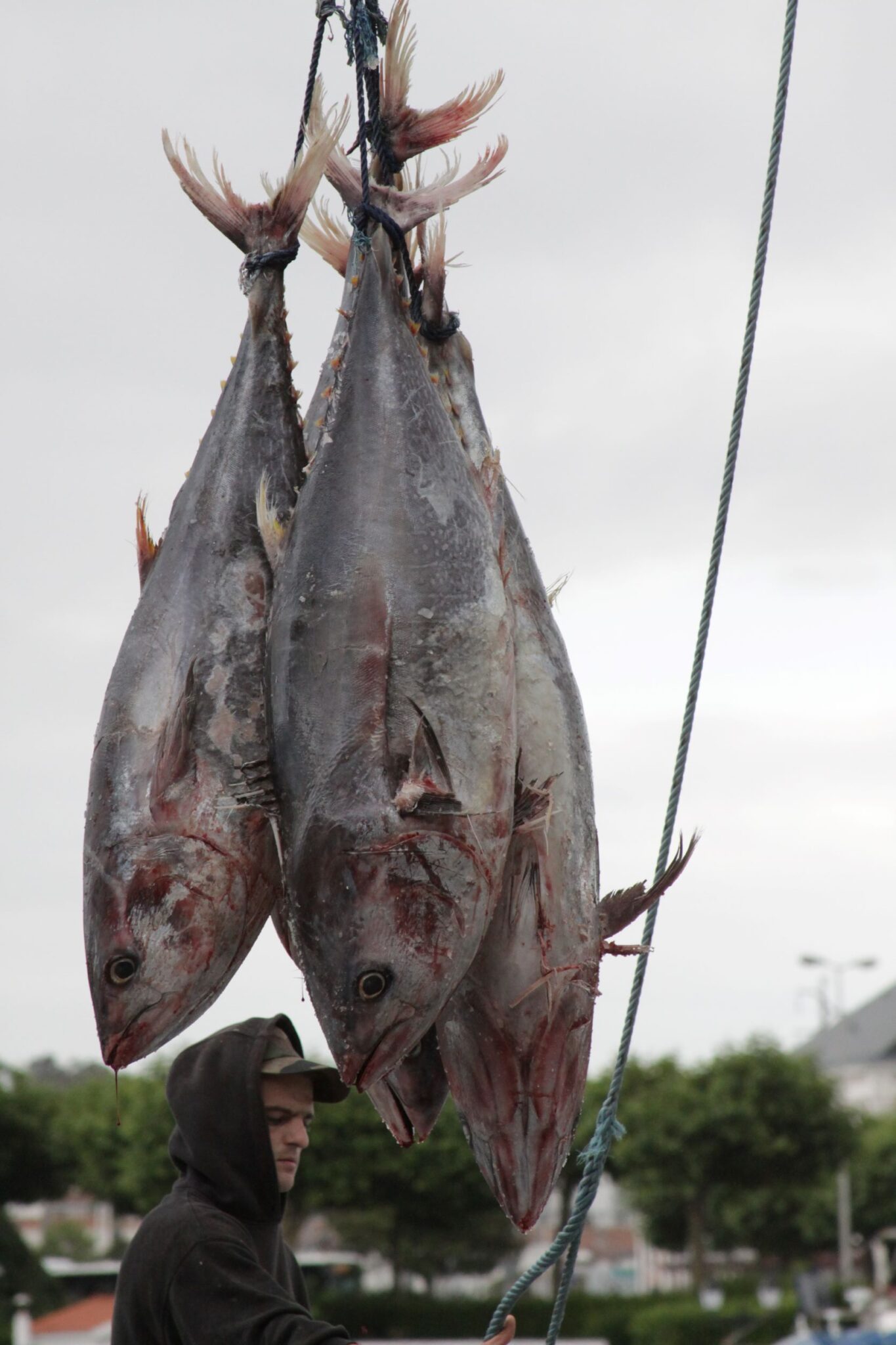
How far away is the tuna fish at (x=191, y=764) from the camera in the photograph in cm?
289

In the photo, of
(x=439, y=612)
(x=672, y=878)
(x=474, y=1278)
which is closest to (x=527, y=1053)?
(x=672, y=878)

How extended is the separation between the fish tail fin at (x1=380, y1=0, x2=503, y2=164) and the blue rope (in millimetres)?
721

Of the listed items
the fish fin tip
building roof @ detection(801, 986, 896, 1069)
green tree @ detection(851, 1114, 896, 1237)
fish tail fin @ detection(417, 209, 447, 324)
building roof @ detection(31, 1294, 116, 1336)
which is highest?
building roof @ detection(801, 986, 896, 1069)

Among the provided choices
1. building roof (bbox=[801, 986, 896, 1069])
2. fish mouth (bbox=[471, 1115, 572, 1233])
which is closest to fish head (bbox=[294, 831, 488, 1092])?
fish mouth (bbox=[471, 1115, 572, 1233])

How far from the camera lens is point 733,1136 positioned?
31609 millimetres

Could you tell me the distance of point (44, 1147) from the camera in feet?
105

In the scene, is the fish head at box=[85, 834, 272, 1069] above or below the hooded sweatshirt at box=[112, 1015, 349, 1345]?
above

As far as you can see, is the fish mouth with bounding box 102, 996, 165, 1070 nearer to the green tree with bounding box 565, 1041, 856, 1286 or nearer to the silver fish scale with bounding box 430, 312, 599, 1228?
the silver fish scale with bounding box 430, 312, 599, 1228

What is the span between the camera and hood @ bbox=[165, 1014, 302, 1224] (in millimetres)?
3354

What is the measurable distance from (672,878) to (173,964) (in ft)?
3.47

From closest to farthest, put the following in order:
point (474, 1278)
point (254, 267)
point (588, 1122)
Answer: point (254, 267)
point (588, 1122)
point (474, 1278)

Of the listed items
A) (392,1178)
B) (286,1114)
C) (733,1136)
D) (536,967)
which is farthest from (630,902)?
(733,1136)

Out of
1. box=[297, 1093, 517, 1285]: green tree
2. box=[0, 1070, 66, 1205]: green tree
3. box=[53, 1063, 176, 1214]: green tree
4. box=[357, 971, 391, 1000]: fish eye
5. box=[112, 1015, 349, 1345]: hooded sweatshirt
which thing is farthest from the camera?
box=[0, 1070, 66, 1205]: green tree

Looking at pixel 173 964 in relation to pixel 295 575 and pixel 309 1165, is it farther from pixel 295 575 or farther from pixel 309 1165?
pixel 309 1165
